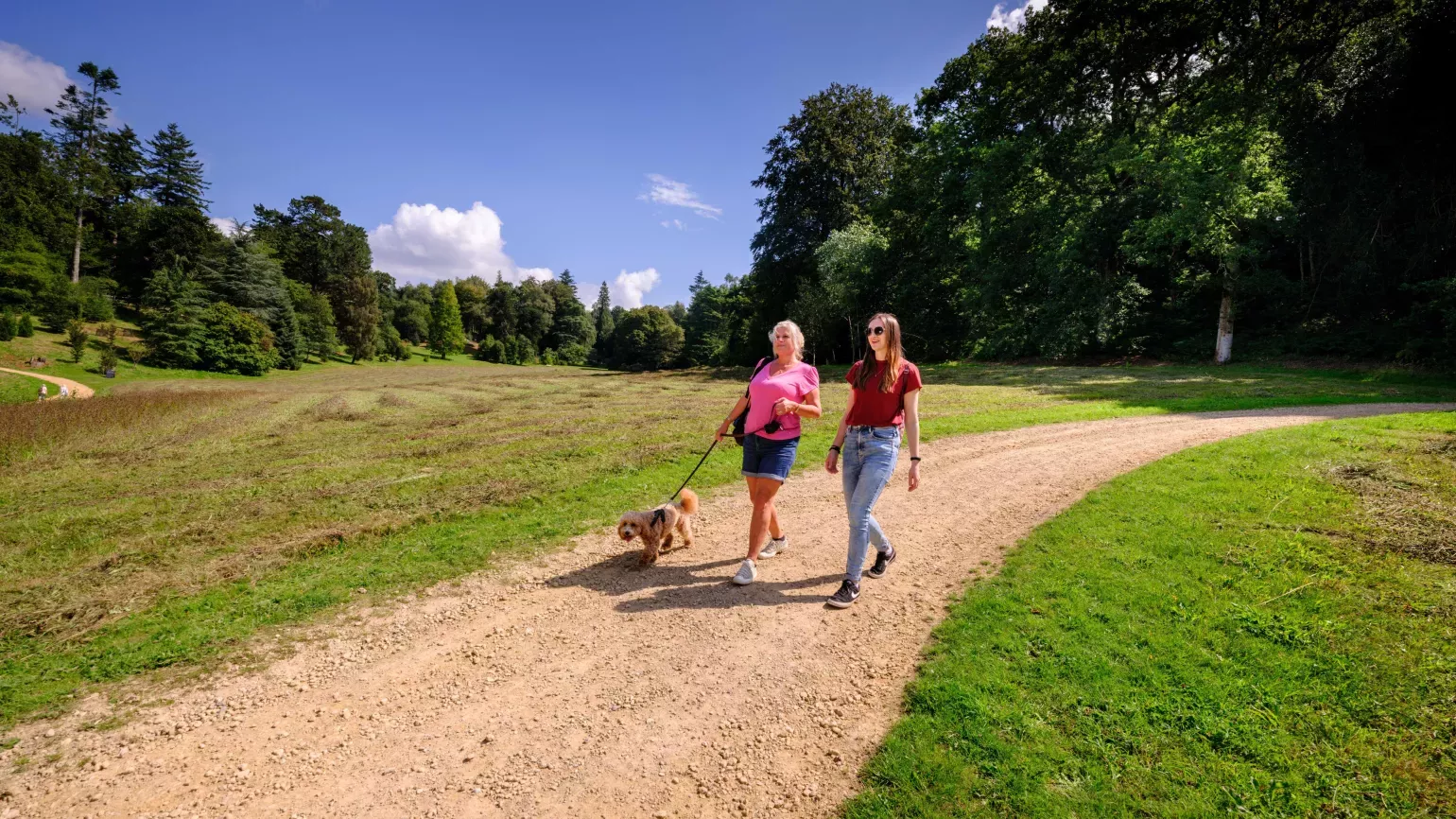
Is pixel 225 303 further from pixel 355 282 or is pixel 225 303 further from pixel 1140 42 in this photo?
pixel 1140 42

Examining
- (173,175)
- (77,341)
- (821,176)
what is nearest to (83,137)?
(173,175)

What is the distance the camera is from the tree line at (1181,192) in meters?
24.4

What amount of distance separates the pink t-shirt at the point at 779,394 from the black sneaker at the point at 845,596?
145cm

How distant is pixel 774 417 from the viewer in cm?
512

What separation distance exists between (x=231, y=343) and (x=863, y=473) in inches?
1919

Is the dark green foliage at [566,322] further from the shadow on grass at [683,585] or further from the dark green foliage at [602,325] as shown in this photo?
the shadow on grass at [683,585]

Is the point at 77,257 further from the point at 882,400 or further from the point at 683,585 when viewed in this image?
the point at 882,400

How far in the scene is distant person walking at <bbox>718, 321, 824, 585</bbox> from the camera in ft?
16.9

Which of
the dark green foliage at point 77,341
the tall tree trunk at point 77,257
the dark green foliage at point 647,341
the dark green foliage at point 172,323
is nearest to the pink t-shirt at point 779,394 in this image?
the dark green foliage at point 77,341

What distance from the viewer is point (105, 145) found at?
174 feet

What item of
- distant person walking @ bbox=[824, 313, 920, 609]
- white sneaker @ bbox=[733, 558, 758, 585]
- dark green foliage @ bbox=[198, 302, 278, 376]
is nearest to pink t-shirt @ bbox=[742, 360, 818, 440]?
distant person walking @ bbox=[824, 313, 920, 609]

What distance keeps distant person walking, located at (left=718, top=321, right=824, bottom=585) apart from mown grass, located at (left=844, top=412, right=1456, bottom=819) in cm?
190

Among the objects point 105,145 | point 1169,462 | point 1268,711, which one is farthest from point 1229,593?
point 105,145

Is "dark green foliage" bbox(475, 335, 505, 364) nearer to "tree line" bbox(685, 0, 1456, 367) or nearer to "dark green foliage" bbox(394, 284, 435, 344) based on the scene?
"dark green foliage" bbox(394, 284, 435, 344)
